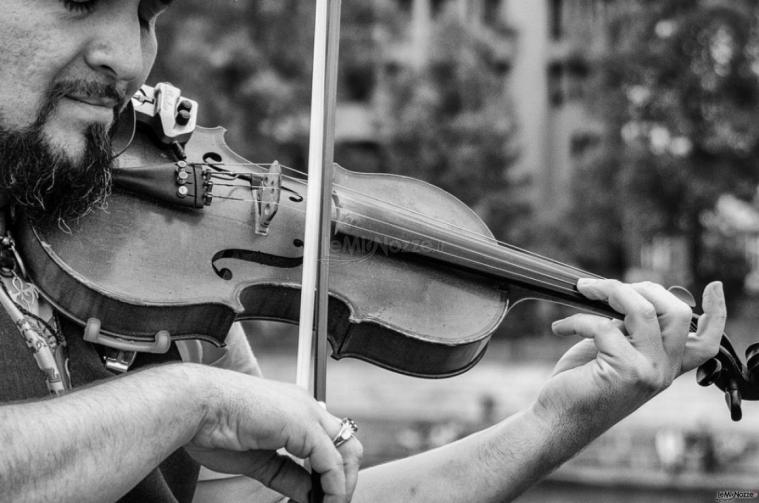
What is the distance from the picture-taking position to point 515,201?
20.6 meters

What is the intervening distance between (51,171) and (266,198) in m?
0.55

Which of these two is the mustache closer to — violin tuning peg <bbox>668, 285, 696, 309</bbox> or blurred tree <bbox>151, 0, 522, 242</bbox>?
violin tuning peg <bbox>668, 285, 696, 309</bbox>

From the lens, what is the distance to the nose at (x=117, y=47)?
5.84ft

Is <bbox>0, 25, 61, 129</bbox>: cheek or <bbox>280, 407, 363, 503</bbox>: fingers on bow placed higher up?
<bbox>0, 25, 61, 129</bbox>: cheek

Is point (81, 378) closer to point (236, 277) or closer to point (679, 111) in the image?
point (236, 277)

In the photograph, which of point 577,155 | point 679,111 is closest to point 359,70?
point 577,155

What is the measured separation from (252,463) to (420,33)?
23.7 metres

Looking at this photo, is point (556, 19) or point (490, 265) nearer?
point (490, 265)

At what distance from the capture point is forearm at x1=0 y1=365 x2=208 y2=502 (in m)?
1.48

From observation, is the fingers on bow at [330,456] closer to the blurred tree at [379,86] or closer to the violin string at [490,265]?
the violin string at [490,265]

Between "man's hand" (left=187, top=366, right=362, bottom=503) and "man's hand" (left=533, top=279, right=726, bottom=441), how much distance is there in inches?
22.6

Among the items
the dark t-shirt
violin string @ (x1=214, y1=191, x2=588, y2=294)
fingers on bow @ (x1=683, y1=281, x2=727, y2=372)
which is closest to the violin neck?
violin string @ (x1=214, y1=191, x2=588, y2=294)

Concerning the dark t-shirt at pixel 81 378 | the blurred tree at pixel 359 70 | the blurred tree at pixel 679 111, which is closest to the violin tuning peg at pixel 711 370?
the dark t-shirt at pixel 81 378

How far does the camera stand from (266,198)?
7.32 ft
